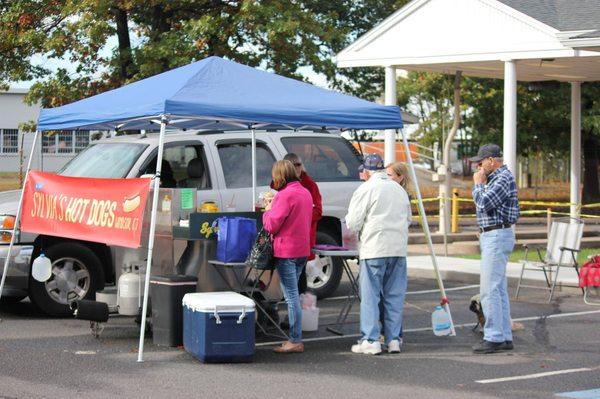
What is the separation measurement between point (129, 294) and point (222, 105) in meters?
2.17

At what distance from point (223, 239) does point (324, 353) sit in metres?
1.47

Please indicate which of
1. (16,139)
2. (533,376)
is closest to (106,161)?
(533,376)

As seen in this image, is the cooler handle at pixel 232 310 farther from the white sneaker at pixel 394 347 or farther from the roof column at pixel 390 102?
the roof column at pixel 390 102

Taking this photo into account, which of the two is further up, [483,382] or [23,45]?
[23,45]

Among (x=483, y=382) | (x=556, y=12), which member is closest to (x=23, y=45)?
(x=556, y=12)

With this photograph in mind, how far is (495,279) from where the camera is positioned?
10.2 meters

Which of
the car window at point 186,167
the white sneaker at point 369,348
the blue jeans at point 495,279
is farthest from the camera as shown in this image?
the car window at point 186,167

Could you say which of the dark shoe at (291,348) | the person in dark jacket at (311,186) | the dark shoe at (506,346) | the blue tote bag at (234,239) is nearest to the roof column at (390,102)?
the person in dark jacket at (311,186)

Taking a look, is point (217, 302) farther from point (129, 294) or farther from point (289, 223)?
point (129, 294)

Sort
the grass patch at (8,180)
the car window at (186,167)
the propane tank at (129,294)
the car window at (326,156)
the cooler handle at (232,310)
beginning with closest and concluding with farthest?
the cooler handle at (232,310) → the propane tank at (129,294) → the car window at (186,167) → the car window at (326,156) → the grass patch at (8,180)

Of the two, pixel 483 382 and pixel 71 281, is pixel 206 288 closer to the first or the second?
pixel 71 281

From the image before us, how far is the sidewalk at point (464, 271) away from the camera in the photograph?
15.9m

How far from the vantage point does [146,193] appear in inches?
412

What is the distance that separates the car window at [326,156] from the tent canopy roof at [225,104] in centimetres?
266
